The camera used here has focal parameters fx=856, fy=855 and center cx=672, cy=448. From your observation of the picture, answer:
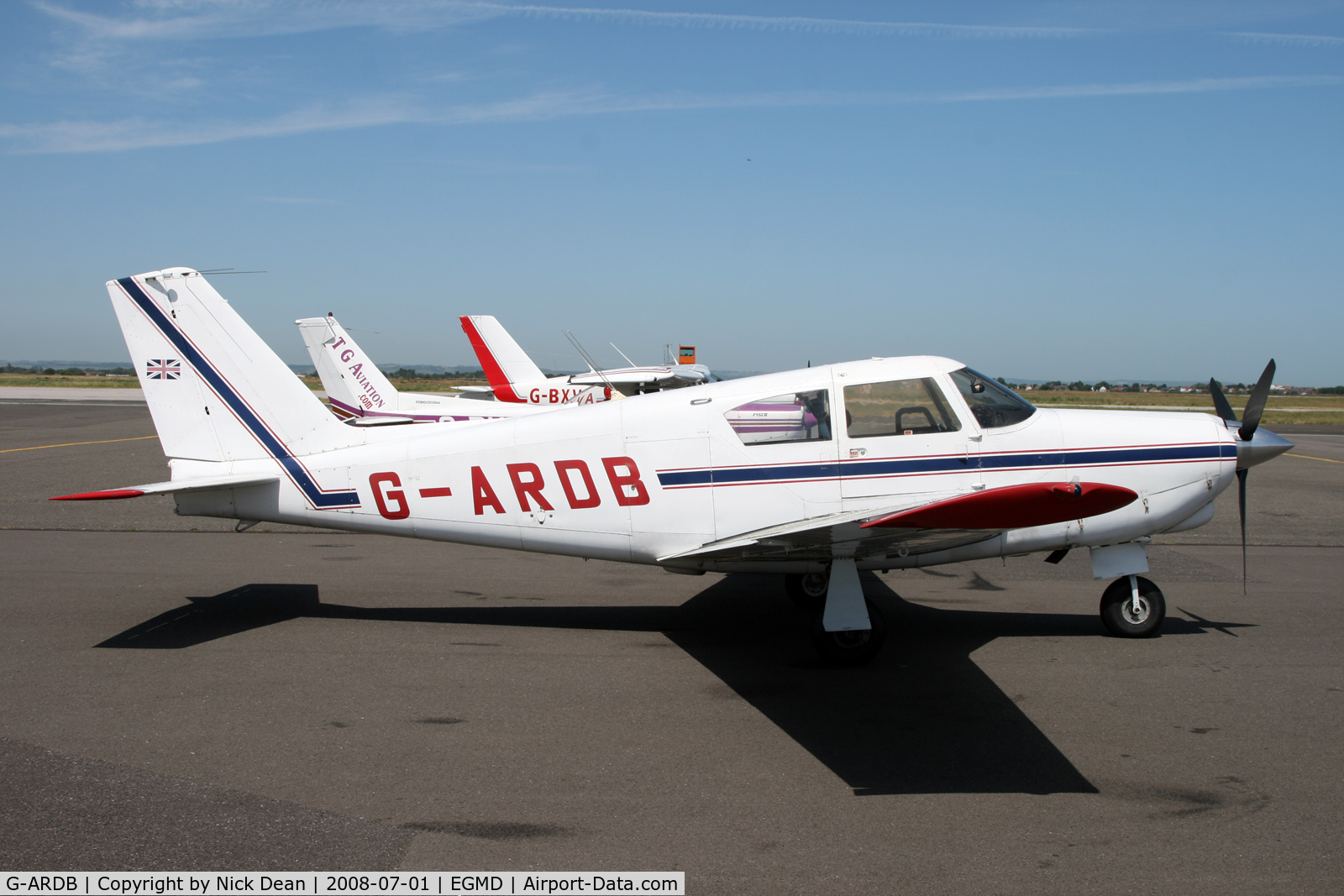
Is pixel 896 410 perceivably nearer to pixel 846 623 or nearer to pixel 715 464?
pixel 715 464

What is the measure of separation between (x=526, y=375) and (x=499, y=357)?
1.01 metres

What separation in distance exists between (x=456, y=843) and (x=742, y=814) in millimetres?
1293

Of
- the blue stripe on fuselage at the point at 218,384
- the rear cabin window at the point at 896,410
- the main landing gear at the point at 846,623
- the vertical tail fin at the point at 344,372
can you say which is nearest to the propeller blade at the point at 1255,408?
the rear cabin window at the point at 896,410

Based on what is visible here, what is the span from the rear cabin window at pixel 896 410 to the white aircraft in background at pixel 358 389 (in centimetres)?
1270

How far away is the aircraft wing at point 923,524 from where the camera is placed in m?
4.26

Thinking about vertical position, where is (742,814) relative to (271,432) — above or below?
below

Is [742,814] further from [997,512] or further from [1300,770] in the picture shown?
[1300,770]

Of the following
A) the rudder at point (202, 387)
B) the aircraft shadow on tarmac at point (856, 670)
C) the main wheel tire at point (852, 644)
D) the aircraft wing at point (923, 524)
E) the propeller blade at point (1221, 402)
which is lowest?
the aircraft shadow on tarmac at point (856, 670)

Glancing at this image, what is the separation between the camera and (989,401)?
6355 millimetres

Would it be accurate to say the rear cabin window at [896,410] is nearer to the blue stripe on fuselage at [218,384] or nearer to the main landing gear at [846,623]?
the main landing gear at [846,623]

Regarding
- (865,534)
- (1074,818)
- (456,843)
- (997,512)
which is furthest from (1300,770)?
(456,843)

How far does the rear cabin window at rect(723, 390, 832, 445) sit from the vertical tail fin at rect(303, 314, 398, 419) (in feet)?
47.0

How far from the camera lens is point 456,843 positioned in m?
3.68

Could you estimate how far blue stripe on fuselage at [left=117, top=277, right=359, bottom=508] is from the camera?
689cm
